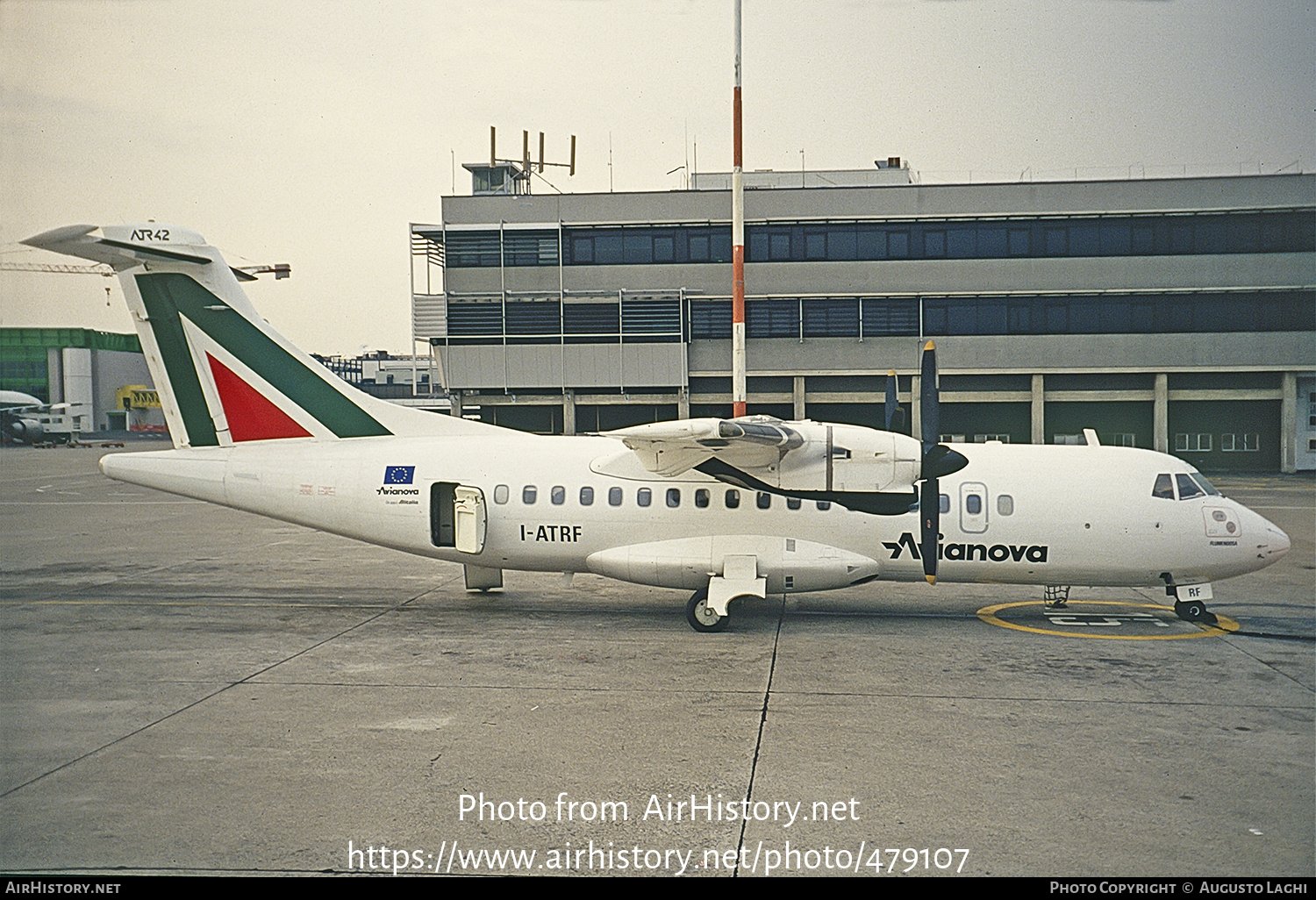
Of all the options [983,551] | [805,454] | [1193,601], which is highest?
[805,454]

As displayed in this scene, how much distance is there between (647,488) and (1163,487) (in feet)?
28.0

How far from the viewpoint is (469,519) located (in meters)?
15.7

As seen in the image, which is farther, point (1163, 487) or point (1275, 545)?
point (1163, 487)

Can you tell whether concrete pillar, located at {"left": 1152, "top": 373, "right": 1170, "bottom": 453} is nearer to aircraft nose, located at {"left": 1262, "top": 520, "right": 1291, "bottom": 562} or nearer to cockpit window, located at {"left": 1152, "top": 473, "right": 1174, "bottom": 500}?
aircraft nose, located at {"left": 1262, "top": 520, "right": 1291, "bottom": 562}

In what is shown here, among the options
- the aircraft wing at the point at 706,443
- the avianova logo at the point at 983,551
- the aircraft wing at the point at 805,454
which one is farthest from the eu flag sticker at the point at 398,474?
the avianova logo at the point at 983,551

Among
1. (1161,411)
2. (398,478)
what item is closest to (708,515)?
(398,478)

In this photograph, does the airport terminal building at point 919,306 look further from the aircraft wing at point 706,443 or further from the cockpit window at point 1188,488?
the aircraft wing at point 706,443

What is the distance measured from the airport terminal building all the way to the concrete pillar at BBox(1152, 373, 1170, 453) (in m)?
0.13

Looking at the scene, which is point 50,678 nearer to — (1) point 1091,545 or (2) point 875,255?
(1) point 1091,545

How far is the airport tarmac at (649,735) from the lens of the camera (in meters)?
7.18

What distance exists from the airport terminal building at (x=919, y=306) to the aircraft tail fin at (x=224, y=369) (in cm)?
2664

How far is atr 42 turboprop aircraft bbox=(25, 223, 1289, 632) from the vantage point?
47.9 ft

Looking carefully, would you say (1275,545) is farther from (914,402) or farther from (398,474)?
(914,402)

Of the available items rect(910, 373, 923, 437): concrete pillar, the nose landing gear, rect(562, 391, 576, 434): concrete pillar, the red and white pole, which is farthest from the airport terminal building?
the nose landing gear
